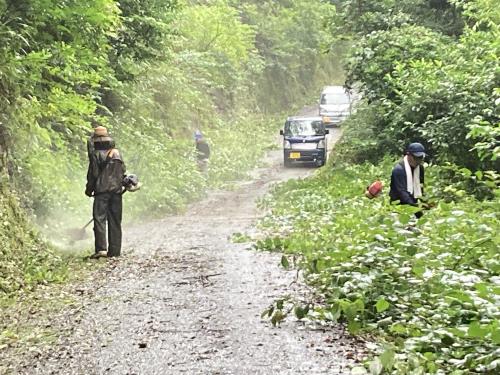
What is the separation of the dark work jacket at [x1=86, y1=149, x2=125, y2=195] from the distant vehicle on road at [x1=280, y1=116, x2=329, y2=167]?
18.6 meters

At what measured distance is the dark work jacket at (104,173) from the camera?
11344 millimetres

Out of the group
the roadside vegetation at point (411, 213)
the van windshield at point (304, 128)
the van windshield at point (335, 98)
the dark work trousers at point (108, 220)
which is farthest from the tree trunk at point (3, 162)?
the van windshield at point (335, 98)

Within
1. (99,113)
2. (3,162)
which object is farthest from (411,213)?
(99,113)

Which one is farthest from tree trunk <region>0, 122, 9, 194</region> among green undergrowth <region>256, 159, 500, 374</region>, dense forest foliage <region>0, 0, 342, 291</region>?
green undergrowth <region>256, 159, 500, 374</region>

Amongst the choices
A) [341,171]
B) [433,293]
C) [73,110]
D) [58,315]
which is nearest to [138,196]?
[341,171]

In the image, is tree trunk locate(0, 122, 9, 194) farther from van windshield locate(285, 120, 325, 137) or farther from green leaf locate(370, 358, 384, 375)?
van windshield locate(285, 120, 325, 137)

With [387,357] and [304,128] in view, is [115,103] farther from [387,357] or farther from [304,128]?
[387,357]

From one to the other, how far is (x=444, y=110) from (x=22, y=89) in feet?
33.7

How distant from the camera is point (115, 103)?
19766 millimetres

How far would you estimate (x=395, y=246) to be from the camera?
7.23 metres

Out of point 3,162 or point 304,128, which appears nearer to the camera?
point 3,162

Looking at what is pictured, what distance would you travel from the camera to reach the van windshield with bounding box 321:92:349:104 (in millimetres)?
42312

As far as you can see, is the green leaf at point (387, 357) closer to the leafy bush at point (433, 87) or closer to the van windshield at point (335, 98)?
the leafy bush at point (433, 87)

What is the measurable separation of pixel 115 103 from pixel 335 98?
24684mm
